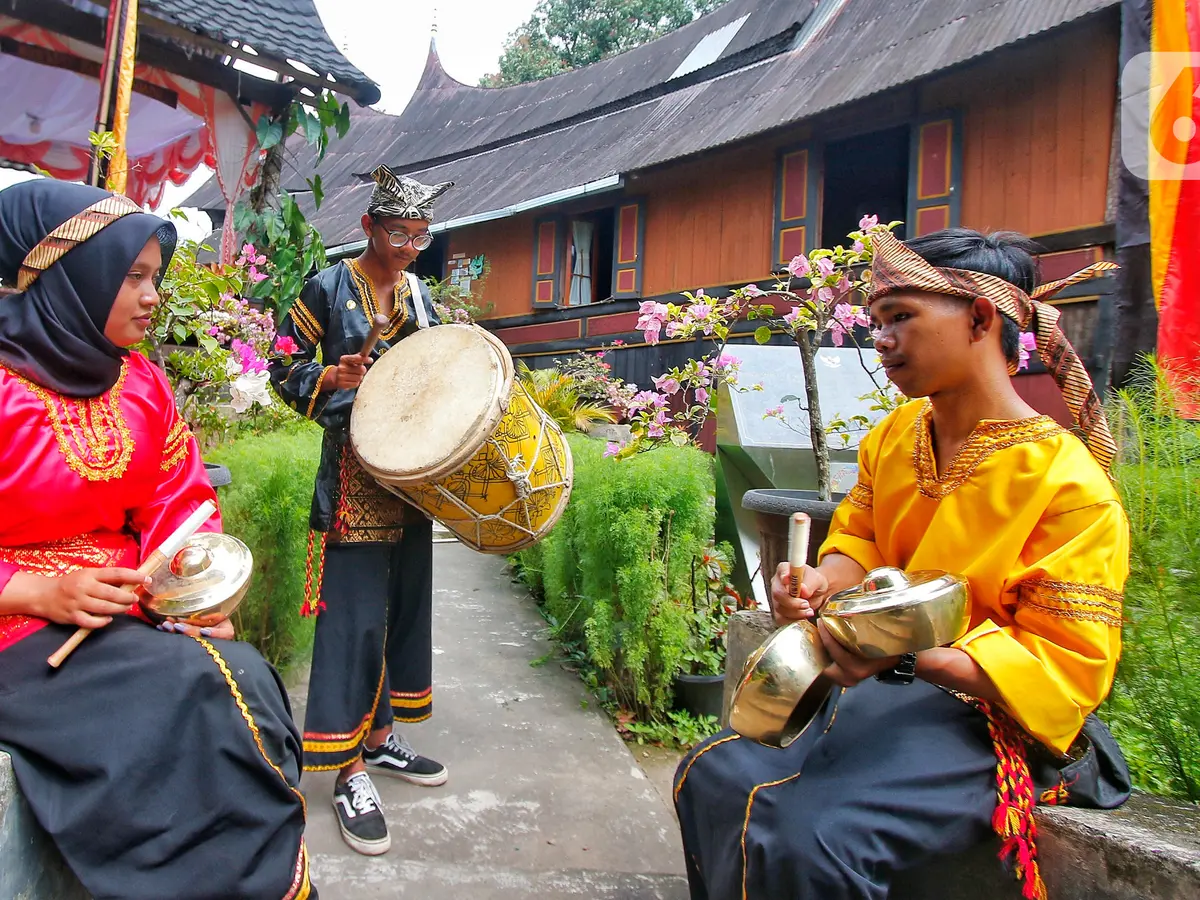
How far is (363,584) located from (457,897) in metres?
0.96

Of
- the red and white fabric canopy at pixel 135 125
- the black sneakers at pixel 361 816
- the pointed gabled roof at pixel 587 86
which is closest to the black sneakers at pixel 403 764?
the black sneakers at pixel 361 816

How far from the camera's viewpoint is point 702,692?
358 cm

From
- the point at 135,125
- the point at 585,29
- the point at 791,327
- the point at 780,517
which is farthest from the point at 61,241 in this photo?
the point at 585,29

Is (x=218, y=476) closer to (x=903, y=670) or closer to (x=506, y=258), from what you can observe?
(x=903, y=670)

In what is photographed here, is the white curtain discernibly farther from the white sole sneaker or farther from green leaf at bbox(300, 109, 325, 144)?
the white sole sneaker

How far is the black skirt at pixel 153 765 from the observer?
1402mm

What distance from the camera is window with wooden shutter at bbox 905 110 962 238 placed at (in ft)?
28.0

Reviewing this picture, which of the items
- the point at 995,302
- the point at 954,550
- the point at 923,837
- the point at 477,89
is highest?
the point at 477,89

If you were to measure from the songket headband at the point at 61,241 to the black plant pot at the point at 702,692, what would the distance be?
2797mm

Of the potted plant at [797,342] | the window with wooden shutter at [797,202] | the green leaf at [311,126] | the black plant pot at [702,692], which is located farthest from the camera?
the window with wooden shutter at [797,202]

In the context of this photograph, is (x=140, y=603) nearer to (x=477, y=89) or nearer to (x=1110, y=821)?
(x=1110, y=821)

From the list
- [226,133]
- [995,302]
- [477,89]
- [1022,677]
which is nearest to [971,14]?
[226,133]

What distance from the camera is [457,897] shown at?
2203 mm

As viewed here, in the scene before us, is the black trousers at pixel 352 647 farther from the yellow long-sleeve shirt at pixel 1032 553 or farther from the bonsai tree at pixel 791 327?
the yellow long-sleeve shirt at pixel 1032 553
